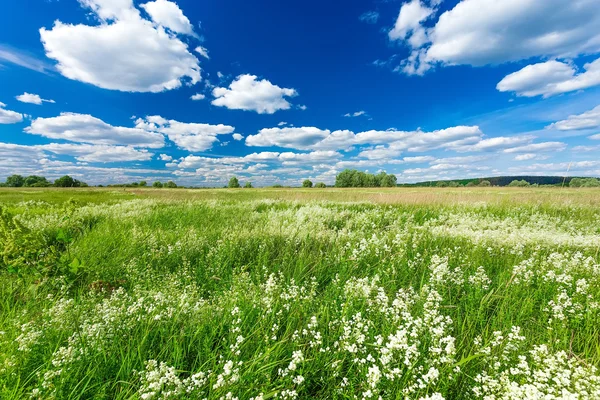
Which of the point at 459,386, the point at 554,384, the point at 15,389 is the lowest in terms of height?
the point at 459,386

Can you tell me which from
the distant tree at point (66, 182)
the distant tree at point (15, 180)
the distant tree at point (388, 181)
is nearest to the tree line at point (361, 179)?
the distant tree at point (388, 181)

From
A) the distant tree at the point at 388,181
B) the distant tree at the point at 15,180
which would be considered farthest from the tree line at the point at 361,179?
the distant tree at the point at 15,180

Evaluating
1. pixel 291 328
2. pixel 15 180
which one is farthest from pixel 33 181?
pixel 291 328

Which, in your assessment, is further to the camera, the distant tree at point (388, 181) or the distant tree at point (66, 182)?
the distant tree at point (388, 181)

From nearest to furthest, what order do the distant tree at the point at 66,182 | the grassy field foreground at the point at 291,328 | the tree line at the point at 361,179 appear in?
the grassy field foreground at the point at 291,328 → the distant tree at the point at 66,182 → the tree line at the point at 361,179

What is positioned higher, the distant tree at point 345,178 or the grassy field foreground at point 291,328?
the distant tree at point 345,178

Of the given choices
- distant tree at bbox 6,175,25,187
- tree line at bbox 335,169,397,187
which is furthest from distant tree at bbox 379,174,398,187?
distant tree at bbox 6,175,25,187

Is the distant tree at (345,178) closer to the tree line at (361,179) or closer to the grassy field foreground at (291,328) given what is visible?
the tree line at (361,179)

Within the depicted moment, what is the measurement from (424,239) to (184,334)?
5389 mm

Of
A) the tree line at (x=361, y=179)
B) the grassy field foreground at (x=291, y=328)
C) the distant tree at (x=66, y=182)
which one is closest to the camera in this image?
the grassy field foreground at (x=291, y=328)

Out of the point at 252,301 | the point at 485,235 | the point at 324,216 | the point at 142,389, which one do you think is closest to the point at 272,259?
the point at 252,301

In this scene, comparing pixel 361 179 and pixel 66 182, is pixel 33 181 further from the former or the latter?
pixel 361 179

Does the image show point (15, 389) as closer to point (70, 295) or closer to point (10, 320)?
point (10, 320)

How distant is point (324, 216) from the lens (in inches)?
354
